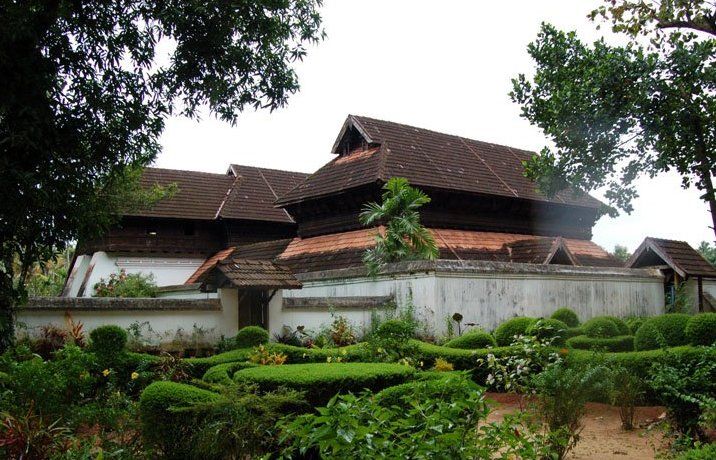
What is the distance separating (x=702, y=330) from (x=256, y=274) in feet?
30.8

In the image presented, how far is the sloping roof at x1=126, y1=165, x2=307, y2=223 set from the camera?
1105 inches

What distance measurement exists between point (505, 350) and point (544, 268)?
21.2ft

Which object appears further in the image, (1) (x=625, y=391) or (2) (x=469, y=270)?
(2) (x=469, y=270)

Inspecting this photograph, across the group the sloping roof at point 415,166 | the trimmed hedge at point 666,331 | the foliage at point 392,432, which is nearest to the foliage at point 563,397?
the foliage at point 392,432

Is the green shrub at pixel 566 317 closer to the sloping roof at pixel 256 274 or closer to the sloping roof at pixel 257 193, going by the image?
the sloping roof at pixel 256 274

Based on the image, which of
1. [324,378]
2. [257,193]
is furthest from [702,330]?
[257,193]

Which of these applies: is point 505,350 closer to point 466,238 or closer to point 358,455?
point 358,455

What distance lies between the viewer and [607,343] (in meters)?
11.4

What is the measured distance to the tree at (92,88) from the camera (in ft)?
28.9

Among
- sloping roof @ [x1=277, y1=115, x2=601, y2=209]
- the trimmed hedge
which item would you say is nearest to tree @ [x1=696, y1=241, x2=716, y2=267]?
sloping roof @ [x1=277, y1=115, x2=601, y2=209]

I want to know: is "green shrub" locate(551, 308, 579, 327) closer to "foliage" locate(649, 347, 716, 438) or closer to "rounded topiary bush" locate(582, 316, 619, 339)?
"rounded topiary bush" locate(582, 316, 619, 339)

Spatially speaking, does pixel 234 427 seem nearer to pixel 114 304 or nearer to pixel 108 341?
pixel 108 341

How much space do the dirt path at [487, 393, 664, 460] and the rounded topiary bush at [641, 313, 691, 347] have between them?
3.44 ft

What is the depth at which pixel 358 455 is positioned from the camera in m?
4.44
